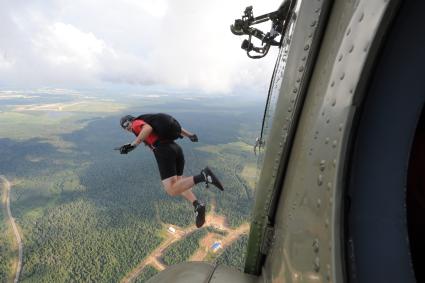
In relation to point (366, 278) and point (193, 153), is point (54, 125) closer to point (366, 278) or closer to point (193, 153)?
point (193, 153)

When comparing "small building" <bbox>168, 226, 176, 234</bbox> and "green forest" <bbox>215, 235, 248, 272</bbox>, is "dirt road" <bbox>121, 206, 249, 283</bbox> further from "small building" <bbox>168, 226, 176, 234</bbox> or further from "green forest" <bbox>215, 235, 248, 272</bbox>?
"green forest" <bbox>215, 235, 248, 272</bbox>

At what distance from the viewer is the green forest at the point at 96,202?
2050 inches

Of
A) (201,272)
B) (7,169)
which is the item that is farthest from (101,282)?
(7,169)

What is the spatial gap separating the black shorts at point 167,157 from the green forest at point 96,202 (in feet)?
72.8

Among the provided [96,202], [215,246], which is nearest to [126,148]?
[215,246]

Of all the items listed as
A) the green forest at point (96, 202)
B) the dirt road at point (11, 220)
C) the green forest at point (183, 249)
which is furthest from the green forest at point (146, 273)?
the dirt road at point (11, 220)

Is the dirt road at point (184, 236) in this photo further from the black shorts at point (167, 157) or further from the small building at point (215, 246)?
the black shorts at point (167, 157)

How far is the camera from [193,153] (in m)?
104

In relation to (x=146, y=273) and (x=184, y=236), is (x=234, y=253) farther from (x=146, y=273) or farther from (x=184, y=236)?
(x=146, y=273)

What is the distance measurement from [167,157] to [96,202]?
249ft

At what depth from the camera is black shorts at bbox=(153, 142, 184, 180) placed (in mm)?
4781

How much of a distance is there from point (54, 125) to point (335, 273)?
18285 cm

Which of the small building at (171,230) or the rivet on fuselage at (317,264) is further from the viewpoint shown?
the small building at (171,230)

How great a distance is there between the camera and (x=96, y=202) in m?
73.9
